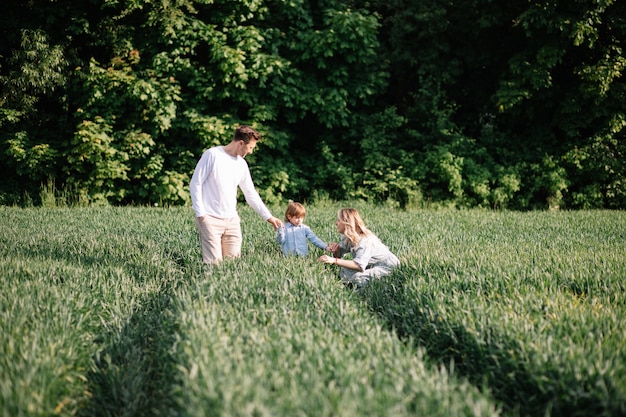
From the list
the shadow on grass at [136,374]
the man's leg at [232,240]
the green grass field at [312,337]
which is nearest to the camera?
the green grass field at [312,337]

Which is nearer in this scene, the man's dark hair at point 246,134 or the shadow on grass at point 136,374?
the shadow on grass at point 136,374

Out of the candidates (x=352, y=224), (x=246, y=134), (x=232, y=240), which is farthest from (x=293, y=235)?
(x=246, y=134)

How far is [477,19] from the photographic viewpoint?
1537 cm

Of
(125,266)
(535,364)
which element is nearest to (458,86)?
(125,266)

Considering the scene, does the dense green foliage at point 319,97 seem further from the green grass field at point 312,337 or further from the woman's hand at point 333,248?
the woman's hand at point 333,248

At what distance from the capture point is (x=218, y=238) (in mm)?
5820

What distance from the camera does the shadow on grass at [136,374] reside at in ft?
10.7

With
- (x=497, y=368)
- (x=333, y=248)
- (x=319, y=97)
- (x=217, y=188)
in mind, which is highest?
(x=319, y=97)

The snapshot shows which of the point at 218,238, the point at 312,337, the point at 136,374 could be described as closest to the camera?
the point at 312,337

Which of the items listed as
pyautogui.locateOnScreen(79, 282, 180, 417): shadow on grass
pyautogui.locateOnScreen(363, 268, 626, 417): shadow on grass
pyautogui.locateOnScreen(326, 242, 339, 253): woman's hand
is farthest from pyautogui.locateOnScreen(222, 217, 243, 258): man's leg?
pyautogui.locateOnScreen(363, 268, 626, 417): shadow on grass

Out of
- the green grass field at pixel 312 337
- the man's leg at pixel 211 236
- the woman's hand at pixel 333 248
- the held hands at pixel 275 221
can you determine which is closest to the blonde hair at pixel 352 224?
the woman's hand at pixel 333 248

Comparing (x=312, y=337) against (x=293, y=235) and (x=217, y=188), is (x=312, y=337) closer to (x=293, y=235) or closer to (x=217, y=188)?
(x=217, y=188)

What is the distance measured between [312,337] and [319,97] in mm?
12684

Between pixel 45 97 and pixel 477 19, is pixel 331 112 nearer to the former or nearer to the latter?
pixel 477 19
